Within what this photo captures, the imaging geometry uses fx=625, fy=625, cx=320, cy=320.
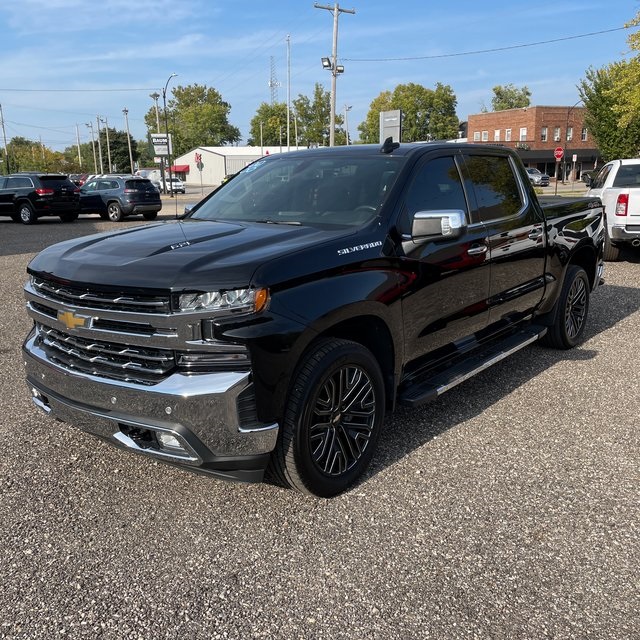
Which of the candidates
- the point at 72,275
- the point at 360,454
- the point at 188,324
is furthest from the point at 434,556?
the point at 72,275

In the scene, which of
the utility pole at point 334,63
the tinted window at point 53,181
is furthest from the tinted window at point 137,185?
the utility pole at point 334,63

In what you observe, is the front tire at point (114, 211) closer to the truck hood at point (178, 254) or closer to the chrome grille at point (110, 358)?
the truck hood at point (178, 254)

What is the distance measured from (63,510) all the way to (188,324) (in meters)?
1.32

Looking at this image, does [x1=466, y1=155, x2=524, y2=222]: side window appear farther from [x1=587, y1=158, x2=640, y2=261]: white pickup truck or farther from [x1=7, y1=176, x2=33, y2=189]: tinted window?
[x1=7, y1=176, x2=33, y2=189]: tinted window

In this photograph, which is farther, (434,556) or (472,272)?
(472,272)

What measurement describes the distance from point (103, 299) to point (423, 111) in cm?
9052

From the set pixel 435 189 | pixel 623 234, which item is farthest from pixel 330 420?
pixel 623 234

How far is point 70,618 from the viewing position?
2.45 metres

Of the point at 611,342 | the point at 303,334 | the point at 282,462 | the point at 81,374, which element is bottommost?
the point at 611,342

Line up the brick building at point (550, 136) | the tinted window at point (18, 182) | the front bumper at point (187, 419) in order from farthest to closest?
the brick building at point (550, 136), the tinted window at point (18, 182), the front bumper at point (187, 419)

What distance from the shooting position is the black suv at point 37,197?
70.2 ft

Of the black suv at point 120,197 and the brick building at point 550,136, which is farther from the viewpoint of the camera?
the brick building at point 550,136

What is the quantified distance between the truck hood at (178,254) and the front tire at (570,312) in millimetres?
3045

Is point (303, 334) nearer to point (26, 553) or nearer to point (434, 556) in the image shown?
point (434, 556)
